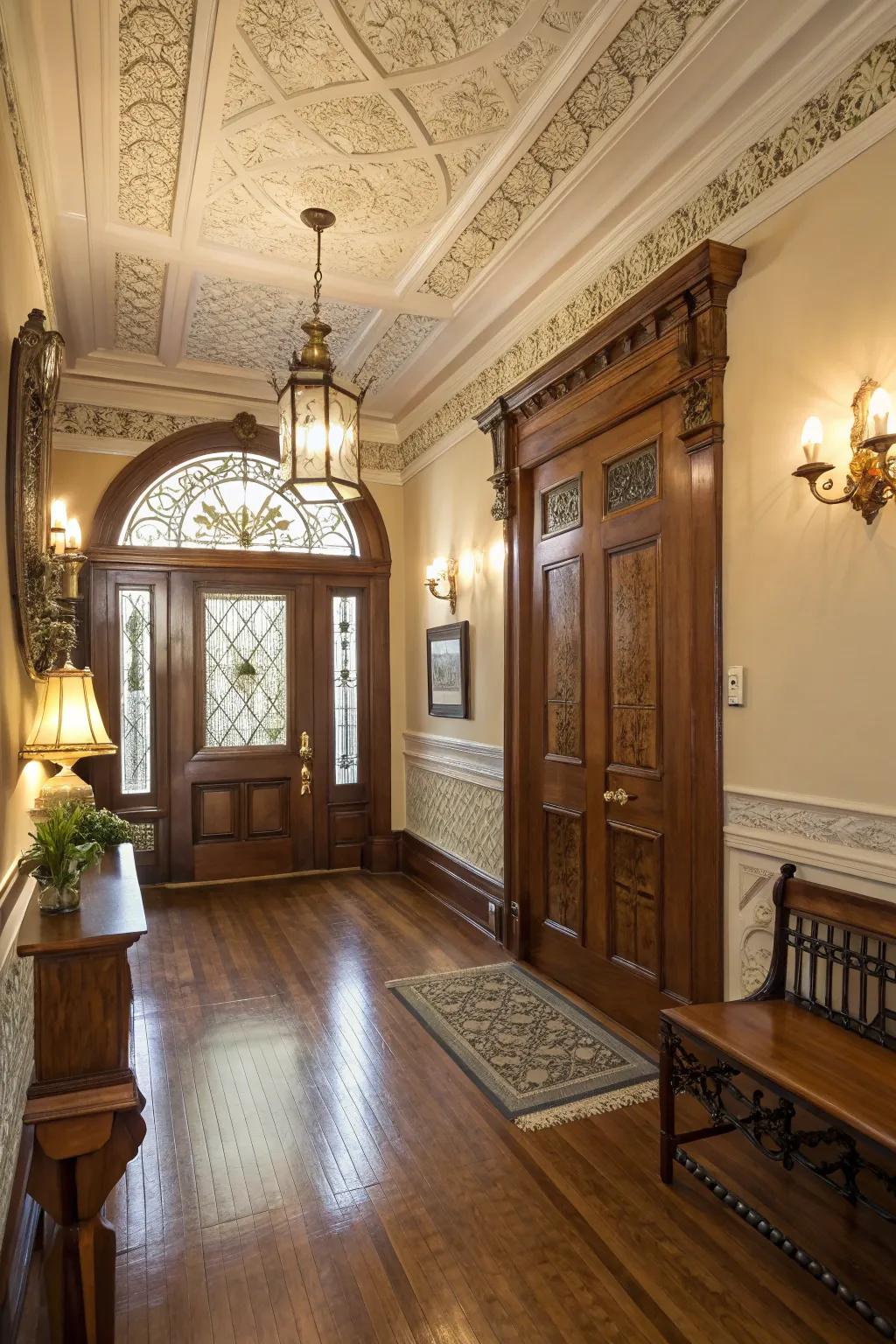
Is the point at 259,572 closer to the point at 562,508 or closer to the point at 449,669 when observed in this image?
the point at 449,669

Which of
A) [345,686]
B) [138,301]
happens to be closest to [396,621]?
[345,686]

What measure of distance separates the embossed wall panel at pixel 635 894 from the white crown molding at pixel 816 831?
1.64 feet

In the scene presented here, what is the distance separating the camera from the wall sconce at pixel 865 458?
2191 mm

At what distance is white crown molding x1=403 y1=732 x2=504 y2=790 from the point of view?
4.82 metres

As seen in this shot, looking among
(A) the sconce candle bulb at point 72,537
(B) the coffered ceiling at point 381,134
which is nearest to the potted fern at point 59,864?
(A) the sconce candle bulb at point 72,537

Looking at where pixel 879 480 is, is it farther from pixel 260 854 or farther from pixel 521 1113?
pixel 260 854

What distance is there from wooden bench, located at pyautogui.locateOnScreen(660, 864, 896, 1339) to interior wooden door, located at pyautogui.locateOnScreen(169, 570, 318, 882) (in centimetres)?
415

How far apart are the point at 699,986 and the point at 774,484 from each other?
1.80 metres

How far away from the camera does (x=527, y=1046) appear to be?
3326 millimetres

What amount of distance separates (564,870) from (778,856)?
58.7 inches

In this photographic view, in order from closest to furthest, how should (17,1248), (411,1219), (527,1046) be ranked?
(17,1248) < (411,1219) < (527,1046)

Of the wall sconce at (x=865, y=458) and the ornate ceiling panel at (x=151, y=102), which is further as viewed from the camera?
the ornate ceiling panel at (x=151, y=102)

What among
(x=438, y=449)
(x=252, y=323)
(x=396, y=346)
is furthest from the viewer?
(x=438, y=449)

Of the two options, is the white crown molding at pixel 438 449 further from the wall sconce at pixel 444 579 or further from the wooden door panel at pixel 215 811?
the wooden door panel at pixel 215 811
